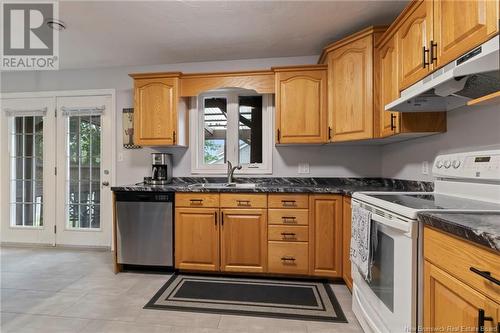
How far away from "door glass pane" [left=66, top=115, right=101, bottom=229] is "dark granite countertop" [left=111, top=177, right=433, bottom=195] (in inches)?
45.2

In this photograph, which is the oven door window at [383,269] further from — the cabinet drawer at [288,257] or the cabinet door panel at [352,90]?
the cabinet door panel at [352,90]

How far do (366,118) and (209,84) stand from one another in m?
1.65

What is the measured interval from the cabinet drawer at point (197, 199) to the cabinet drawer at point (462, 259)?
182 centimetres

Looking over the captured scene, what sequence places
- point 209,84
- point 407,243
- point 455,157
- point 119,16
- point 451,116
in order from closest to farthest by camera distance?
point 407,243 < point 455,157 < point 451,116 < point 119,16 < point 209,84

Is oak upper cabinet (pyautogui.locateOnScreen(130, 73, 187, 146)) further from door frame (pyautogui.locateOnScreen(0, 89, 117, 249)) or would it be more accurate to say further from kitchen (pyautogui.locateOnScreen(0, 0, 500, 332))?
door frame (pyautogui.locateOnScreen(0, 89, 117, 249))

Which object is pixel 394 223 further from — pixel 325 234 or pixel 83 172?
pixel 83 172

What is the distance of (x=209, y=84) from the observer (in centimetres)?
288

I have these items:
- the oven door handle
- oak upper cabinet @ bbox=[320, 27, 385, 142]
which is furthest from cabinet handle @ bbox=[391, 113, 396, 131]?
the oven door handle

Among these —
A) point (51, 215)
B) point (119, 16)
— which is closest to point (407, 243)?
point (119, 16)

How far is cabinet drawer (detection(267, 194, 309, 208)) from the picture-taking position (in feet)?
8.08

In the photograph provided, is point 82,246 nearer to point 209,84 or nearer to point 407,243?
point 209,84

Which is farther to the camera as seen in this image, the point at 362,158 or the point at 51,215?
the point at 51,215

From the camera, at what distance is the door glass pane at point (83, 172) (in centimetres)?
349

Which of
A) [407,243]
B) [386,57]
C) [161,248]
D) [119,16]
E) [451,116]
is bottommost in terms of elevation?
[161,248]
